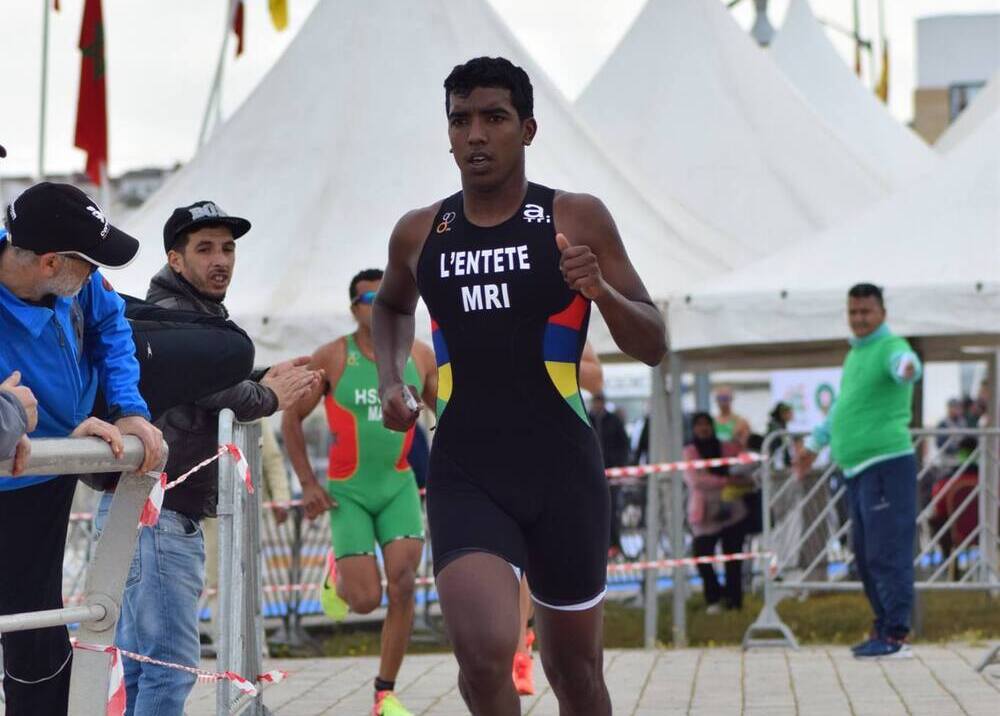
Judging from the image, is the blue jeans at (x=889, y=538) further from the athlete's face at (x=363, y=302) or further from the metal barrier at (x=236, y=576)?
the metal barrier at (x=236, y=576)

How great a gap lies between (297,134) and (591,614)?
10.2 m

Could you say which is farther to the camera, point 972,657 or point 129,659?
point 972,657

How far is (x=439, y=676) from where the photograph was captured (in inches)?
379

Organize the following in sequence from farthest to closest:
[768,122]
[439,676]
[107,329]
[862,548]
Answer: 1. [768,122]
2. [862,548]
3. [439,676]
4. [107,329]

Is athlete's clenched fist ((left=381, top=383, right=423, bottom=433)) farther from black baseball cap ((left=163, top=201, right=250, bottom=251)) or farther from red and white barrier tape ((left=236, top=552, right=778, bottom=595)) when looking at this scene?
red and white barrier tape ((left=236, top=552, right=778, bottom=595))

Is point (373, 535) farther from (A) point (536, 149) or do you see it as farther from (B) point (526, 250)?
(A) point (536, 149)

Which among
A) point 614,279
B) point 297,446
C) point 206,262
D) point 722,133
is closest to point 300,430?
point 297,446

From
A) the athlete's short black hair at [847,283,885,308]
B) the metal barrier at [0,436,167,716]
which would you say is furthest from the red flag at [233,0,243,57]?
the metal barrier at [0,436,167,716]

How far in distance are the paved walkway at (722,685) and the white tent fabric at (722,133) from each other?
5925 mm

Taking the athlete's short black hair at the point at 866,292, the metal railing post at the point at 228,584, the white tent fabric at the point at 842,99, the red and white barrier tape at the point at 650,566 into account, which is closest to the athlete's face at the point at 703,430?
the red and white barrier tape at the point at 650,566

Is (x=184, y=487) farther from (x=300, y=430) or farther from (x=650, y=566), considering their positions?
(x=650, y=566)

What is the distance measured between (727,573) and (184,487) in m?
9.23

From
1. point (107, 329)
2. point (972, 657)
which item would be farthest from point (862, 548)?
point (107, 329)

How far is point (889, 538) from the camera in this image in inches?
403
